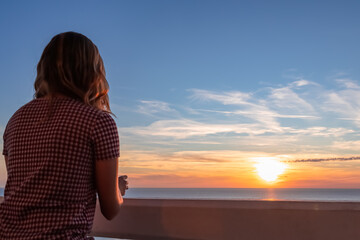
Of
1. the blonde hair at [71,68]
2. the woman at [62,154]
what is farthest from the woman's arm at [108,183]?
the blonde hair at [71,68]

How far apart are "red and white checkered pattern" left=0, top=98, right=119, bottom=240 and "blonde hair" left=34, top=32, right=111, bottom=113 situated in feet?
0.13

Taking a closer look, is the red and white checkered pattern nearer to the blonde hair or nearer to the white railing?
the blonde hair

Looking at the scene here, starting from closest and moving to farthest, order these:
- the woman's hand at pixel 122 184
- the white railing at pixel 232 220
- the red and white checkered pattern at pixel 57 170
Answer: the red and white checkered pattern at pixel 57 170
the woman's hand at pixel 122 184
the white railing at pixel 232 220

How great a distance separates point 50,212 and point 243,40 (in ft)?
35.9

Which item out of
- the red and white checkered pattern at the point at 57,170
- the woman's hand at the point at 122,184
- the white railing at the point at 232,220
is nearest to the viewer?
the red and white checkered pattern at the point at 57,170

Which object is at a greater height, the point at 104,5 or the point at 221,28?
the point at 221,28

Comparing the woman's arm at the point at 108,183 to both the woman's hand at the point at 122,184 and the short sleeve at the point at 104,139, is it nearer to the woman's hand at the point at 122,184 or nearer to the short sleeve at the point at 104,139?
the short sleeve at the point at 104,139

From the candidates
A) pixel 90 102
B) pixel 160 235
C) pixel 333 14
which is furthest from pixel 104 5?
pixel 333 14

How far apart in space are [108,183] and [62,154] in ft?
0.41

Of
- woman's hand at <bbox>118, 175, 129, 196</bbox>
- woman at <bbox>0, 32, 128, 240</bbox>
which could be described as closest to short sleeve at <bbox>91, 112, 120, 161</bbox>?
woman at <bbox>0, 32, 128, 240</bbox>

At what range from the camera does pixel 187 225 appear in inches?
73.2

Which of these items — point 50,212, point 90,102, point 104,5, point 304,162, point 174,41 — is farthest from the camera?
point 304,162

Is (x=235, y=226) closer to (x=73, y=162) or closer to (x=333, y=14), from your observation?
(x=73, y=162)

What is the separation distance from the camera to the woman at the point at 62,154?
786mm
